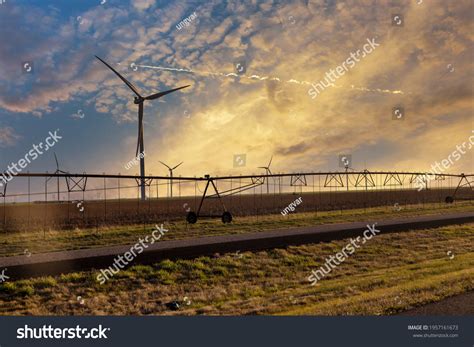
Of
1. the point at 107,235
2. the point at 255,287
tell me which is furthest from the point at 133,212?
the point at 255,287

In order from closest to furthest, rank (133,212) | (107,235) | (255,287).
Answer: (255,287), (107,235), (133,212)

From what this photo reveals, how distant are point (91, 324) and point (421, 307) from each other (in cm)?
919

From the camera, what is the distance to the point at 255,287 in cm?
2431

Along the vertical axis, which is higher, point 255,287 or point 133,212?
point 133,212

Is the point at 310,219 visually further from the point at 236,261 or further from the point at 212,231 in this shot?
the point at 236,261

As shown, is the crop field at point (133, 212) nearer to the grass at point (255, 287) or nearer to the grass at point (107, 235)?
the grass at point (107, 235)

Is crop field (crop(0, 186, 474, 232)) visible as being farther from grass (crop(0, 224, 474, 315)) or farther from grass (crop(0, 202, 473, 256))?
grass (crop(0, 224, 474, 315))

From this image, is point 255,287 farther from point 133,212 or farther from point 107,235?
point 133,212

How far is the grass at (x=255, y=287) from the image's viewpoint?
1642 cm

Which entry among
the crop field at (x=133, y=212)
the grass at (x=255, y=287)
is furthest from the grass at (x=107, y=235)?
the grass at (x=255, y=287)

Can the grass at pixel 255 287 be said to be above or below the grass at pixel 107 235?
below

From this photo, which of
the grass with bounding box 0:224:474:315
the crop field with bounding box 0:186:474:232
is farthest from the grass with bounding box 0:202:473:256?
the grass with bounding box 0:224:474:315

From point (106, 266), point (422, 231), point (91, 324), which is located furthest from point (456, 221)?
point (91, 324)

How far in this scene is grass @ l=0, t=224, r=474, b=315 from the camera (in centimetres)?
1642
